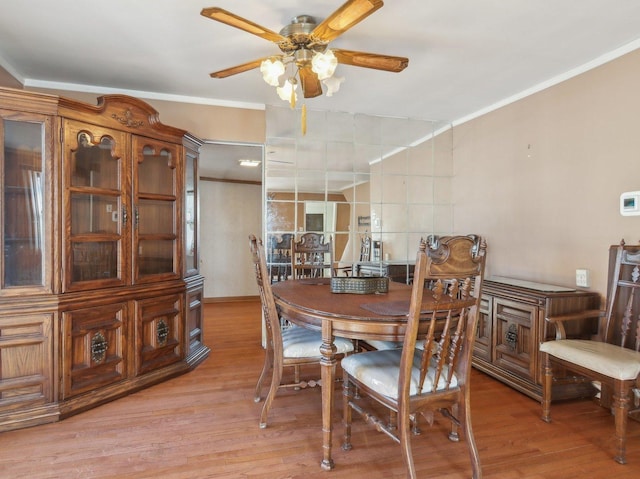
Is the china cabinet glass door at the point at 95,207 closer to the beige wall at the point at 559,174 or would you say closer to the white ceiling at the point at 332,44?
the white ceiling at the point at 332,44

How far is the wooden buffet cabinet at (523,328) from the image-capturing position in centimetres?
256

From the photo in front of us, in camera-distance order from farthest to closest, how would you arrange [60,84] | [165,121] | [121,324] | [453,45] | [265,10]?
[165,121] < [60,84] < [121,324] < [453,45] < [265,10]

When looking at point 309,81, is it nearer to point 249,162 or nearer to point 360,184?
point 360,184

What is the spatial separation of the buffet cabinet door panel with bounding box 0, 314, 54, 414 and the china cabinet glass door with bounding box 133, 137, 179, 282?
27.0 inches

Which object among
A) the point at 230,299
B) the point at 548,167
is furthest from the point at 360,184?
the point at 230,299

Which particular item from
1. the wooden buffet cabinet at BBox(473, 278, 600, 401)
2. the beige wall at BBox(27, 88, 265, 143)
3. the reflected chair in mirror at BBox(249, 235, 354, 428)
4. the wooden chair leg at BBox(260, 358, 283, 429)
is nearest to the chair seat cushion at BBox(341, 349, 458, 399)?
the reflected chair in mirror at BBox(249, 235, 354, 428)

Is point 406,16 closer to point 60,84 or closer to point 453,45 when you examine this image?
point 453,45

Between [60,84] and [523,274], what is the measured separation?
4.35 meters

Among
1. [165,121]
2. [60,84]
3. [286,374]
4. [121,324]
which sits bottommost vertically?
[286,374]

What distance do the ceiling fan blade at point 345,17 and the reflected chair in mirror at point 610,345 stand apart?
2.12 metres

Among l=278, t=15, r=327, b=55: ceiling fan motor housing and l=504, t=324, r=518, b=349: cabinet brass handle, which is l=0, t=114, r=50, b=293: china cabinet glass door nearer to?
l=278, t=15, r=327, b=55: ceiling fan motor housing

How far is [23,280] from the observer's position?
7.61 ft

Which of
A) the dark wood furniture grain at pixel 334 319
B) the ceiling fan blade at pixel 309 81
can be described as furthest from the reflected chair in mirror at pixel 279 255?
the ceiling fan blade at pixel 309 81

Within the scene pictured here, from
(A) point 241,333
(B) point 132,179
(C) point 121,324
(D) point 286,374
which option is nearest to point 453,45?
(B) point 132,179
